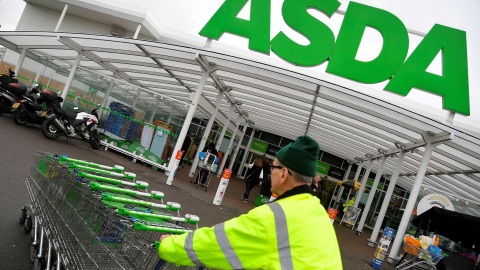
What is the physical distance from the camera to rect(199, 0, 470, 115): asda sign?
32.8 ft

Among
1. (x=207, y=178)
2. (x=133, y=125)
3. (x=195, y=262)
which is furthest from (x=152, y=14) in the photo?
(x=195, y=262)

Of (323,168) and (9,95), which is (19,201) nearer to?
(9,95)

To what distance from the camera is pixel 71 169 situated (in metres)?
3.65

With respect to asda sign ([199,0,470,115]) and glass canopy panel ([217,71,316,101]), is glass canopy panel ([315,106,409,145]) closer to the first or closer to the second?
glass canopy panel ([217,71,316,101])

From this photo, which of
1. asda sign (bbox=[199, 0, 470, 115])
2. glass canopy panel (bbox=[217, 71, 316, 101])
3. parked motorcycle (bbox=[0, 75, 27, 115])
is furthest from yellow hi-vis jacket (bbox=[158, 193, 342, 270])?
parked motorcycle (bbox=[0, 75, 27, 115])

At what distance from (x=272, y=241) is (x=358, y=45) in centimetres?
1015

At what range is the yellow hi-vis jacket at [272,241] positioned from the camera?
161 centimetres

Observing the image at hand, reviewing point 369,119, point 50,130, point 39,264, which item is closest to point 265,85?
point 369,119

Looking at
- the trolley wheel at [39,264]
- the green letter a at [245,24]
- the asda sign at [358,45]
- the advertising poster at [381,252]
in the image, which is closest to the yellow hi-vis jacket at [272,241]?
the trolley wheel at [39,264]

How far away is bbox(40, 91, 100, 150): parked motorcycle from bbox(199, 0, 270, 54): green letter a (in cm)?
551

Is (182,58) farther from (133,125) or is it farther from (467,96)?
(467,96)

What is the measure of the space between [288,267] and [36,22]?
95.7ft

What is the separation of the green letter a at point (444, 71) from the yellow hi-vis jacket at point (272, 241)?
9.49 metres

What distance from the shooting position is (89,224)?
2.96 m
